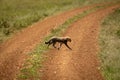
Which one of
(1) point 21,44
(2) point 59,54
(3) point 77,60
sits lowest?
(3) point 77,60

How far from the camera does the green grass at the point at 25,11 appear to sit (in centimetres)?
2702

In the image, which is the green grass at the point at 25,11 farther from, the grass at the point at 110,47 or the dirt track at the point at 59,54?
the grass at the point at 110,47

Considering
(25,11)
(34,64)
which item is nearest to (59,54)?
(34,64)

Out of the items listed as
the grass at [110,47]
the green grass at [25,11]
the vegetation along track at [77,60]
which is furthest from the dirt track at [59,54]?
→ the green grass at [25,11]

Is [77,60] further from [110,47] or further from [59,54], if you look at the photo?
[110,47]

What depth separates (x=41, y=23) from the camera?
27.8 metres

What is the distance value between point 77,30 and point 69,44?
428cm

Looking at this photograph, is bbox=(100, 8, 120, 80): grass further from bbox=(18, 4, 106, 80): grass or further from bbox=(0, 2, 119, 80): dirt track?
bbox=(18, 4, 106, 80): grass

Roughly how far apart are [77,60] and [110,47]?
3621 mm

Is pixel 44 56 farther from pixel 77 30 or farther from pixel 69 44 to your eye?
pixel 77 30

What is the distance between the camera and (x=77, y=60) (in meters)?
17.3

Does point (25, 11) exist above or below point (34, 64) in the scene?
below

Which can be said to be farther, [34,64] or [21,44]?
[21,44]

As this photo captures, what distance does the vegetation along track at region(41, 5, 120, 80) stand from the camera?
50.3ft
